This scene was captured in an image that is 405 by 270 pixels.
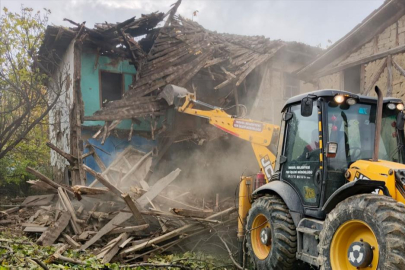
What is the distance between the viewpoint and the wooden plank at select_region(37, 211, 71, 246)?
801cm

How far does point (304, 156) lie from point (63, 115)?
12656mm

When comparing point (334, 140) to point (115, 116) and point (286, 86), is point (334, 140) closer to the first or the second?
point (115, 116)

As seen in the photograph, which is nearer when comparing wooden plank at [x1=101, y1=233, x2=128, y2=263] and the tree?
wooden plank at [x1=101, y1=233, x2=128, y2=263]

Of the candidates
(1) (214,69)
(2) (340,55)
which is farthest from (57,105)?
(2) (340,55)

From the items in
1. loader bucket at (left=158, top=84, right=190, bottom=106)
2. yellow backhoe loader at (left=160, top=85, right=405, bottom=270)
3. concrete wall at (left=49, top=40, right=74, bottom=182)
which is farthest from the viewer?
concrete wall at (left=49, top=40, right=74, bottom=182)

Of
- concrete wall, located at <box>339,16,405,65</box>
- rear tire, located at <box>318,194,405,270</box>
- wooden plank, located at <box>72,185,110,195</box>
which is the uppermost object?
concrete wall, located at <box>339,16,405,65</box>

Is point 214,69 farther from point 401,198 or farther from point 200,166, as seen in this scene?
point 401,198

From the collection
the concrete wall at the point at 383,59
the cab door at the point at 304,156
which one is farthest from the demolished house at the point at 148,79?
the cab door at the point at 304,156

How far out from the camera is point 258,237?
6055mm

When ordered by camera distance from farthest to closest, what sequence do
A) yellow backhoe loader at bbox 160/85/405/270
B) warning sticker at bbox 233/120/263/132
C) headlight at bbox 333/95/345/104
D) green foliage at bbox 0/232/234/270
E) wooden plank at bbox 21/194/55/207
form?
wooden plank at bbox 21/194/55/207
warning sticker at bbox 233/120/263/132
green foliage at bbox 0/232/234/270
headlight at bbox 333/95/345/104
yellow backhoe loader at bbox 160/85/405/270

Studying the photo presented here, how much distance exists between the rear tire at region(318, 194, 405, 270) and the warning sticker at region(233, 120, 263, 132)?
3244 mm

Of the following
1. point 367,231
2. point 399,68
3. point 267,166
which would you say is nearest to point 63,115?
point 267,166

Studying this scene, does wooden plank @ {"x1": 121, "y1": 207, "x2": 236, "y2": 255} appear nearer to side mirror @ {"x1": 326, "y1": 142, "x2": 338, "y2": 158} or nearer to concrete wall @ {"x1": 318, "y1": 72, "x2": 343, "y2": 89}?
side mirror @ {"x1": 326, "y1": 142, "x2": 338, "y2": 158}

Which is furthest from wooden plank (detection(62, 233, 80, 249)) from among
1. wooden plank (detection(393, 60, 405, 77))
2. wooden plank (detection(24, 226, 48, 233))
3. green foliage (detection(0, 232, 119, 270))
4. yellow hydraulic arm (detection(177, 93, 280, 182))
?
wooden plank (detection(393, 60, 405, 77))
